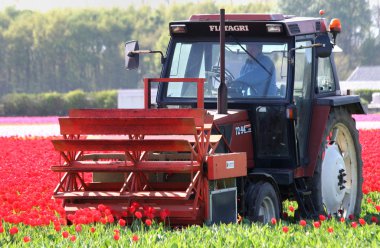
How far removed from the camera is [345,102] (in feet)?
40.8

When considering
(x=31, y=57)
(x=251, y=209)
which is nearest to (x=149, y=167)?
(x=251, y=209)

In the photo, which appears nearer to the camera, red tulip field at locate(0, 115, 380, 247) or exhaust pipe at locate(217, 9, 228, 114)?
red tulip field at locate(0, 115, 380, 247)

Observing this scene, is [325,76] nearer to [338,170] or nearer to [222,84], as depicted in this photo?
[338,170]

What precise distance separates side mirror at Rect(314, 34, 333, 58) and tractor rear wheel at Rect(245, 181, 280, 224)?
1627 millimetres

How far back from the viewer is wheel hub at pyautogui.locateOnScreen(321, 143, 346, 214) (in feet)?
39.7

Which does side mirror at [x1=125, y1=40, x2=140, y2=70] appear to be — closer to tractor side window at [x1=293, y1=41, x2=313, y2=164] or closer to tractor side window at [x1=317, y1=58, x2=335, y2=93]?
tractor side window at [x1=293, y1=41, x2=313, y2=164]

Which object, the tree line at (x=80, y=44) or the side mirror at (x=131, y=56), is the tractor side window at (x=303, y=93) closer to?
the side mirror at (x=131, y=56)

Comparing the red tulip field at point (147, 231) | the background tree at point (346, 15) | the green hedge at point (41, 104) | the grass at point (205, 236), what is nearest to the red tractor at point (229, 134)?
the red tulip field at point (147, 231)

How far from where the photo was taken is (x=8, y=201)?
39.8 feet

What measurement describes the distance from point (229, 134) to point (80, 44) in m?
109

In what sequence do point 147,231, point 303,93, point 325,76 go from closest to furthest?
1. point 147,231
2. point 303,93
3. point 325,76

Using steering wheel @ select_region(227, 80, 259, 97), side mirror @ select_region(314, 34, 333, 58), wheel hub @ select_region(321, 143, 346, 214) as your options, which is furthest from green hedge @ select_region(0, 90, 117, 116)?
side mirror @ select_region(314, 34, 333, 58)

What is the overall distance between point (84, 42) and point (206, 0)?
30049 mm

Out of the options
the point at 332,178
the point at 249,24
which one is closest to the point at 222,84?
the point at 249,24
